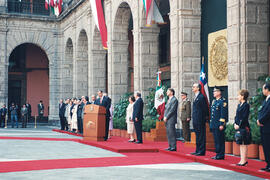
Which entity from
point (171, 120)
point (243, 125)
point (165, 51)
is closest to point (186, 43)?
point (171, 120)

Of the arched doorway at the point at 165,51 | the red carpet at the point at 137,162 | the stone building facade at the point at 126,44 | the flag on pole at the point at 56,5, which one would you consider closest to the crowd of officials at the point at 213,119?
the red carpet at the point at 137,162

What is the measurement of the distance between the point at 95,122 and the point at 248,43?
5.54m

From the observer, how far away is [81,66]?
82.9ft

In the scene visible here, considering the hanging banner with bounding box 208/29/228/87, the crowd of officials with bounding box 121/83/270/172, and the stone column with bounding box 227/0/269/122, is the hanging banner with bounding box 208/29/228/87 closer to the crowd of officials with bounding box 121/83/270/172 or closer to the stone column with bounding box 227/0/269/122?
the crowd of officials with bounding box 121/83/270/172

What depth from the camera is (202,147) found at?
32.4 feet

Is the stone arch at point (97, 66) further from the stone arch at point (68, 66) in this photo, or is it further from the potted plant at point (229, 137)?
the potted plant at point (229, 137)

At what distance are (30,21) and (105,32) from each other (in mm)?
11935

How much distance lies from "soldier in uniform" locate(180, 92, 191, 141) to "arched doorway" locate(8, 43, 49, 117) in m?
22.5

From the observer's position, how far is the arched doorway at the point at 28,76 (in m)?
33.7

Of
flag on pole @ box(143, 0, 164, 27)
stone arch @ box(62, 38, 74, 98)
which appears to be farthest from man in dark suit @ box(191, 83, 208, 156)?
stone arch @ box(62, 38, 74, 98)

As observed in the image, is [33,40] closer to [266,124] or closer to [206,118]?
[206,118]

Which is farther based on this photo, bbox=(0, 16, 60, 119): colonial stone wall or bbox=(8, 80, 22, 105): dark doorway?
bbox=(8, 80, 22, 105): dark doorway

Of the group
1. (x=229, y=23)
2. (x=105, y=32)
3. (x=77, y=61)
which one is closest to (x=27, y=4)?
(x=77, y=61)

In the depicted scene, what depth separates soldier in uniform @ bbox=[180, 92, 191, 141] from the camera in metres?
13.0
